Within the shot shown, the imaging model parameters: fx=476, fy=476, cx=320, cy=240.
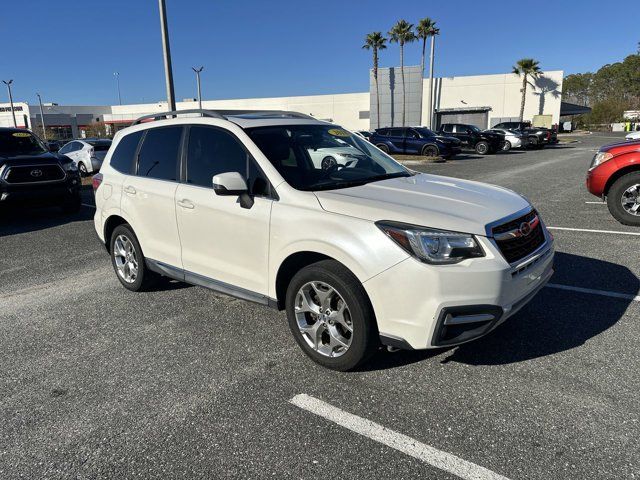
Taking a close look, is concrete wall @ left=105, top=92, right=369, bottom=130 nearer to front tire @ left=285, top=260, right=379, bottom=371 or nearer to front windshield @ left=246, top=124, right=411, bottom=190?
front windshield @ left=246, top=124, right=411, bottom=190

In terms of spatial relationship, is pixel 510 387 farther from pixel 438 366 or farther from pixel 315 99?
pixel 315 99

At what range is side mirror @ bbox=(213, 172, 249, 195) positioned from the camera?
335 centimetres

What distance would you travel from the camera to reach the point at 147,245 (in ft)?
15.2

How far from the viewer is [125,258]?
5047mm

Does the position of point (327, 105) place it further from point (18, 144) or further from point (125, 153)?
point (125, 153)

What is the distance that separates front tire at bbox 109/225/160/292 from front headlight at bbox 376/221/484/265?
2948 millimetres

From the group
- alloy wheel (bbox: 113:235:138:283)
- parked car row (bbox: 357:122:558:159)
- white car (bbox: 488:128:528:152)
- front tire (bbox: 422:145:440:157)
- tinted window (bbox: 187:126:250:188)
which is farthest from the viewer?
white car (bbox: 488:128:528:152)

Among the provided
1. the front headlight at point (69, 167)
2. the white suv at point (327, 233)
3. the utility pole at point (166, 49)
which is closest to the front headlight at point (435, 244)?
the white suv at point (327, 233)

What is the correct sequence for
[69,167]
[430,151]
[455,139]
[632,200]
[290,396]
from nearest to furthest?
1. [290,396]
2. [632,200]
3. [69,167]
4. [430,151]
5. [455,139]

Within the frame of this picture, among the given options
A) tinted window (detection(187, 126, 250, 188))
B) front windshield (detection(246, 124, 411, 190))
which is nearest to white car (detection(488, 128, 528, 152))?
front windshield (detection(246, 124, 411, 190))

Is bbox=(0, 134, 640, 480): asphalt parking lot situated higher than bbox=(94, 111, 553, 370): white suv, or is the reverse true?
bbox=(94, 111, 553, 370): white suv

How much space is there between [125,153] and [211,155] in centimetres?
149

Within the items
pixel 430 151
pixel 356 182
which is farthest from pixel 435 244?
pixel 430 151

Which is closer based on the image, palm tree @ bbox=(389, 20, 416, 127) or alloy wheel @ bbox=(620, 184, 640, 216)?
alloy wheel @ bbox=(620, 184, 640, 216)
